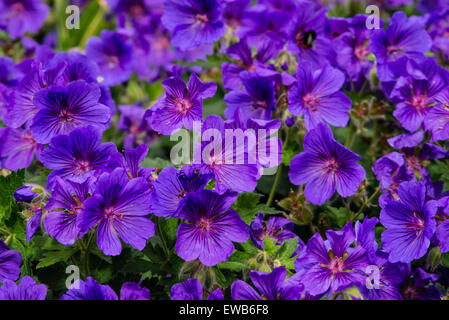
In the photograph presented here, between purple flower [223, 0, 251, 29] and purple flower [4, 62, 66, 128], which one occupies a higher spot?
purple flower [223, 0, 251, 29]

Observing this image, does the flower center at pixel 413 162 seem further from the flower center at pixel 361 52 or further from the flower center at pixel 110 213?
the flower center at pixel 110 213

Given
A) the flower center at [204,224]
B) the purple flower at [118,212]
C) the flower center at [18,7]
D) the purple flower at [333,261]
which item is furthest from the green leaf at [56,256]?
the flower center at [18,7]

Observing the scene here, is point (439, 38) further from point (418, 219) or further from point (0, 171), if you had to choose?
point (0, 171)

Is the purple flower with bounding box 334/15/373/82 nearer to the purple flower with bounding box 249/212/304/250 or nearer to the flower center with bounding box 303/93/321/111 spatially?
the flower center with bounding box 303/93/321/111

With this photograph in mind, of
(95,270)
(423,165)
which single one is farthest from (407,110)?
(95,270)

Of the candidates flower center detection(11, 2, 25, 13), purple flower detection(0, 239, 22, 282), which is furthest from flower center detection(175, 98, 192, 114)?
flower center detection(11, 2, 25, 13)
